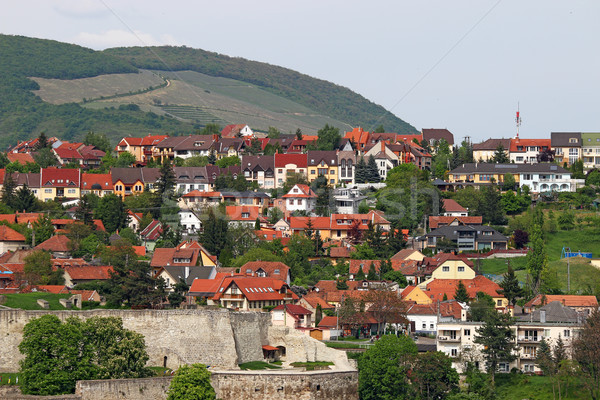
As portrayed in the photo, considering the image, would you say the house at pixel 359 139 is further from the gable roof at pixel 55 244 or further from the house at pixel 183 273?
the house at pixel 183 273

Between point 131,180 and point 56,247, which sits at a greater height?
point 131,180

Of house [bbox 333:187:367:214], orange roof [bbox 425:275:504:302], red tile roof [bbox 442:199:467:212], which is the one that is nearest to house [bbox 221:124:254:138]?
house [bbox 333:187:367:214]

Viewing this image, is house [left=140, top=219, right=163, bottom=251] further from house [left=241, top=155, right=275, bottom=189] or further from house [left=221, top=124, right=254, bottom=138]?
house [left=221, top=124, right=254, bottom=138]

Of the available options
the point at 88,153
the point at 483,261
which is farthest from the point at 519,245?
the point at 88,153

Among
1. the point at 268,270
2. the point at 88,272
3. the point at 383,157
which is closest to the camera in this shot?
the point at 88,272

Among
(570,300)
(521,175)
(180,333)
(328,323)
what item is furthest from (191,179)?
(180,333)

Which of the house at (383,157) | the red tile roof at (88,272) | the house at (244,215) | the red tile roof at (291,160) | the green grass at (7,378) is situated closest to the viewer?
the green grass at (7,378)

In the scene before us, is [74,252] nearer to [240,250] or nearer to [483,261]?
[240,250]

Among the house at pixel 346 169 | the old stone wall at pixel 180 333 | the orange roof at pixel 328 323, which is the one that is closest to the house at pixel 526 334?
the orange roof at pixel 328 323

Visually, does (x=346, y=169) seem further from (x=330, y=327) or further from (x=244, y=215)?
(x=330, y=327)
